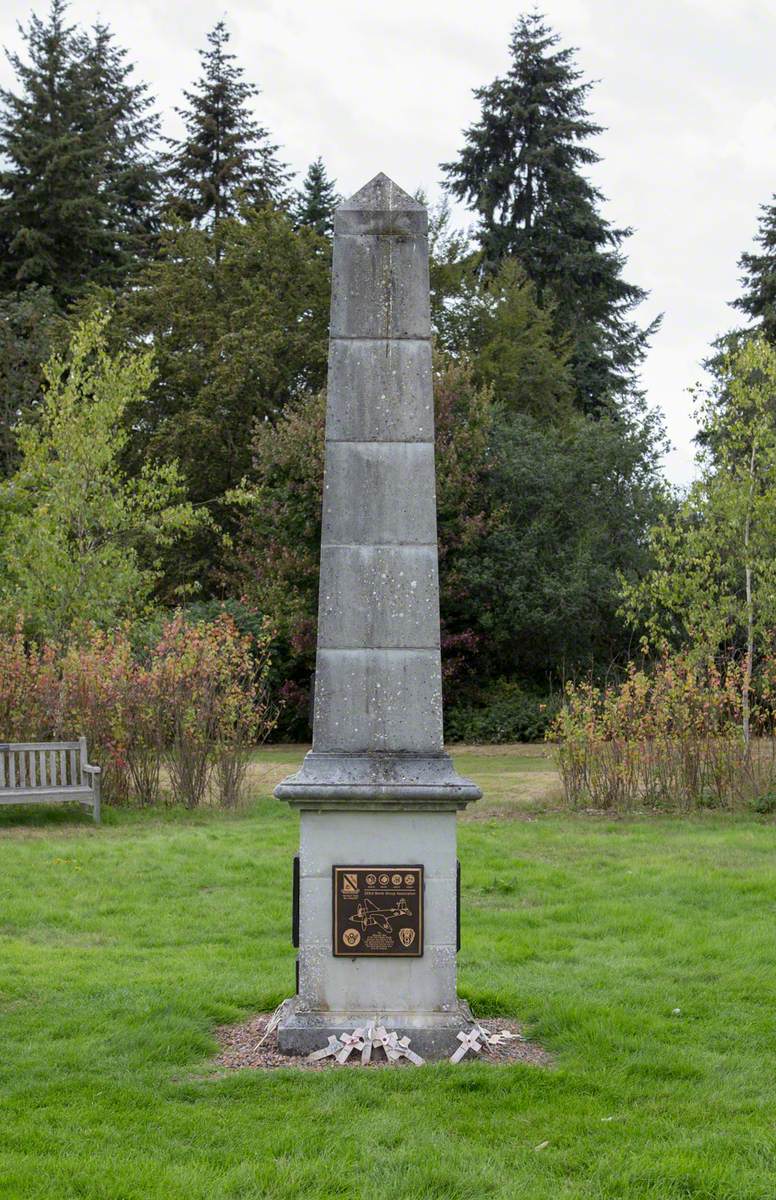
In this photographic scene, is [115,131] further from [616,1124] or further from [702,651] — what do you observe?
[616,1124]

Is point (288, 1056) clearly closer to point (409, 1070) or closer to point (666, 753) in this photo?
point (409, 1070)

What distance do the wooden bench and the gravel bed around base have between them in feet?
23.2

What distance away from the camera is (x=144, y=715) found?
13.5m

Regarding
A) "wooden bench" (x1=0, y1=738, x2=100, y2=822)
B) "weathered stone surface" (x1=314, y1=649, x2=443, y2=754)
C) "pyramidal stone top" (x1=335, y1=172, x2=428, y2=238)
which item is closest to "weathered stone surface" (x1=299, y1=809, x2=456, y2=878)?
"weathered stone surface" (x1=314, y1=649, x2=443, y2=754)

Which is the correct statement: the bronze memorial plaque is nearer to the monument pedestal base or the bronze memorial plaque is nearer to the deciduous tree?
the monument pedestal base

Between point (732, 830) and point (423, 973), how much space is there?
702 centimetres

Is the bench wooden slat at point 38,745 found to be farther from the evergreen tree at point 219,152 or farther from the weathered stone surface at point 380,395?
the evergreen tree at point 219,152

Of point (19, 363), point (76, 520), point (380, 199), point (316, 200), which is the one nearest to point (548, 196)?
point (316, 200)

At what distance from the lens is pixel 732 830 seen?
1196 centimetres

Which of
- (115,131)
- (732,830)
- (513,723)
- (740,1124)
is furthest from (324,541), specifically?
(115,131)

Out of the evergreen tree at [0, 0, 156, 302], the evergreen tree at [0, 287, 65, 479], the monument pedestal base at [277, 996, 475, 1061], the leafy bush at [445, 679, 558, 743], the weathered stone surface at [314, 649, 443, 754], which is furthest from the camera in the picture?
the evergreen tree at [0, 0, 156, 302]

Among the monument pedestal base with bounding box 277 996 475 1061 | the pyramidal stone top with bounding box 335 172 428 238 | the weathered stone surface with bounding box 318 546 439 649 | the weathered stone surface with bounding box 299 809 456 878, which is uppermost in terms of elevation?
the pyramidal stone top with bounding box 335 172 428 238

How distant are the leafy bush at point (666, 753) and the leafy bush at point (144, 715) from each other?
139 inches

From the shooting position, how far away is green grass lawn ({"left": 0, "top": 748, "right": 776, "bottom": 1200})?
432cm
